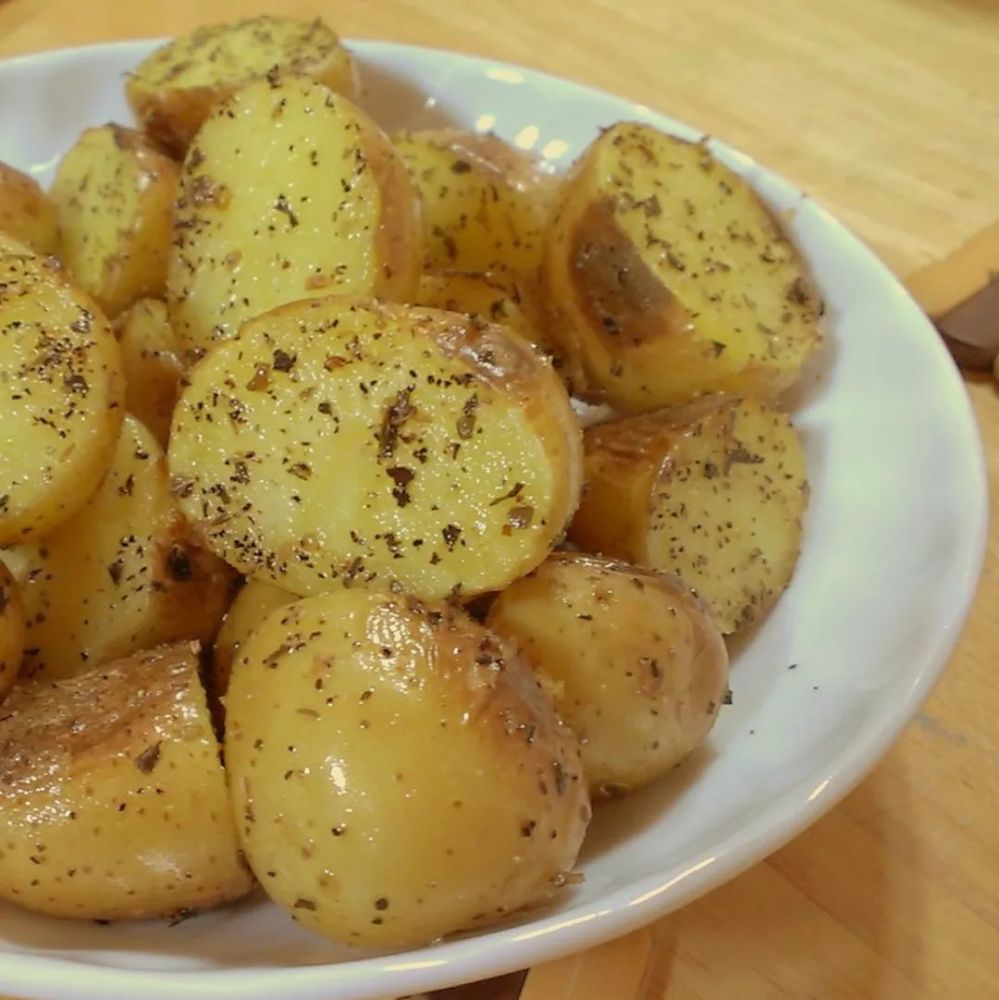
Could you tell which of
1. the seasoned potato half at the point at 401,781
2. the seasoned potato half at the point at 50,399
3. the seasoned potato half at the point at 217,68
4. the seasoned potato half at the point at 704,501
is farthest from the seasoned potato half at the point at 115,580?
the seasoned potato half at the point at 217,68

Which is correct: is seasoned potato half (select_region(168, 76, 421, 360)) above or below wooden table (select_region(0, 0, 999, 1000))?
above

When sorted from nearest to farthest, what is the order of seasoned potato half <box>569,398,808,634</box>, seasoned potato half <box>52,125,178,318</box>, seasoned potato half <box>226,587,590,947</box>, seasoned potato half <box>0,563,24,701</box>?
1. seasoned potato half <box>226,587,590,947</box>
2. seasoned potato half <box>0,563,24,701</box>
3. seasoned potato half <box>569,398,808,634</box>
4. seasoned potato half <box>52,125,178,318</box>

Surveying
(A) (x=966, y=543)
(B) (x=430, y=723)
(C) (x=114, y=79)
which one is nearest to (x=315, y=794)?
(B) (x=430, y=723)

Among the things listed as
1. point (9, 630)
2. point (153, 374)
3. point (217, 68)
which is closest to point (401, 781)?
point (9, 630)

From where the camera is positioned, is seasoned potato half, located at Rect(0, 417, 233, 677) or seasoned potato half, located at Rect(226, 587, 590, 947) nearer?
seasoned potato half, located at Rect(226, 587, 590, 947)

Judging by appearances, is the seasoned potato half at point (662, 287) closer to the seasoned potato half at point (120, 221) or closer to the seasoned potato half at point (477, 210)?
the seasoned potato half at point (477, 210)

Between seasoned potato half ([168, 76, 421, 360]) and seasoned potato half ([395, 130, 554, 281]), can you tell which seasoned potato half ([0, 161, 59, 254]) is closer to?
seasoned potato half ([168, 76, 421, 360])

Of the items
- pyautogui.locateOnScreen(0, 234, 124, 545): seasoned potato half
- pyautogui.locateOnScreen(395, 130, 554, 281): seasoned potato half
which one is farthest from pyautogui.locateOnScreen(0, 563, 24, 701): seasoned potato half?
pyautogui.locateOnScreen(395, 130, 554, 281): seasoned potato half

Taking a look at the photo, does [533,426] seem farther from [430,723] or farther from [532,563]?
[430,723]
